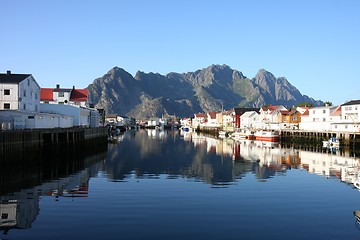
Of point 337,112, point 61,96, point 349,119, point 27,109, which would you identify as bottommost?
point 349,119

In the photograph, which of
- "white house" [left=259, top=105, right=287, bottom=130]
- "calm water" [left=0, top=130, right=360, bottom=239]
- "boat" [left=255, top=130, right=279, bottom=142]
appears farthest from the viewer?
"white house" [left=259, top=105, right=287, bottom=130]

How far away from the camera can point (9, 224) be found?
22.1 metres

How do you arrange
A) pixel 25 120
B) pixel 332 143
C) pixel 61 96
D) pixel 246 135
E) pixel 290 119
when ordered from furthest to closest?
1. pixel 290 119
2. pixel 246 135
3. pixel 61 96
4. pixel 332 143
5. pixel 25 120

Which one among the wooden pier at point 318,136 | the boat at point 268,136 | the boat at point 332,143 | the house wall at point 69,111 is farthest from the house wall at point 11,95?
the boat at point 268,136

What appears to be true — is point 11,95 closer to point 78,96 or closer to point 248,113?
point 78,96

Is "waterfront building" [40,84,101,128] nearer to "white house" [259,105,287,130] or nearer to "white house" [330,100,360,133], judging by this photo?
"white house" [330,100,360,133]

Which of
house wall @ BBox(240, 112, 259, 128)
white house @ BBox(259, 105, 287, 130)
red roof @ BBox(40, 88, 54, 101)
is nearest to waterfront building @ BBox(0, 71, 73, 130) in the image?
red roof @ BBox(40, 88, 54, 101)

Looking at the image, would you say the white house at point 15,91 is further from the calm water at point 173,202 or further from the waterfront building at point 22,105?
the calm water at point 173,202

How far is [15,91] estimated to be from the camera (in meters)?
63.4

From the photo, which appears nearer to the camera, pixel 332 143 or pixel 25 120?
pixel 25 120

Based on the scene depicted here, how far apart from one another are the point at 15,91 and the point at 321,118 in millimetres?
88426

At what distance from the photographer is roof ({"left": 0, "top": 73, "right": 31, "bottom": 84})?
6374 cm

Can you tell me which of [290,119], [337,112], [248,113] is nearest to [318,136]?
[337,112]

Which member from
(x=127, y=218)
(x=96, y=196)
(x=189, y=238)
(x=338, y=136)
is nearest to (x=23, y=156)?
(x=96, y=196)
